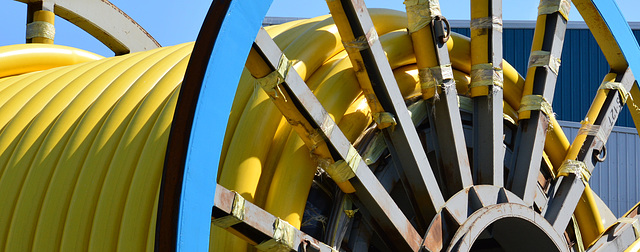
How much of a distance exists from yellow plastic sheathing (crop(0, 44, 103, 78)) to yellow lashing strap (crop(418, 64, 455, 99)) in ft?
11.5

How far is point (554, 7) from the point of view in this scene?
4230 millimetres

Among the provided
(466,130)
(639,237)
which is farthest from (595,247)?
(466,130)

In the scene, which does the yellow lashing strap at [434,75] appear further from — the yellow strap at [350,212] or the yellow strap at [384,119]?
the yellow strap at [350,212]

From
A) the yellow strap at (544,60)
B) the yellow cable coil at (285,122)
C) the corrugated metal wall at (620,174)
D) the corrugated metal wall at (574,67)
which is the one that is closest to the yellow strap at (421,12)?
the yellow cable coil at (285,122)

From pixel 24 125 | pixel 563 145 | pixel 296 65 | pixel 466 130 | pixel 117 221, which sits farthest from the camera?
pixel 563 145

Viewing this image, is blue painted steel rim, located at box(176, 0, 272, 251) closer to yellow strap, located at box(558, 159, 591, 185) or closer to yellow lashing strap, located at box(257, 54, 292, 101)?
yellow lashing strap, located at box(257, 54, 292, 101)

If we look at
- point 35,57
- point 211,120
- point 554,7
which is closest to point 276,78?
point 211,120

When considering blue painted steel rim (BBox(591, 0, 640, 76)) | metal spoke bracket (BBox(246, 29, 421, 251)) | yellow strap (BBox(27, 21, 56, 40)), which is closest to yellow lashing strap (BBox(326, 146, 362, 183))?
metal spoke bracket (BBox(246, 29, 421, 251))

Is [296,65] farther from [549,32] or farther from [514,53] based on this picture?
[514,53]

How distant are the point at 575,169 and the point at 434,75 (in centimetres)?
121

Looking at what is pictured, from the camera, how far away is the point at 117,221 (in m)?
3.25

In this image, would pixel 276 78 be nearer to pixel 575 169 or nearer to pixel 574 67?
pixel 575 169

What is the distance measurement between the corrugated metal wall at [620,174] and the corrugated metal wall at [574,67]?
3.28 feet

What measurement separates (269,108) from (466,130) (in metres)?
1.23
